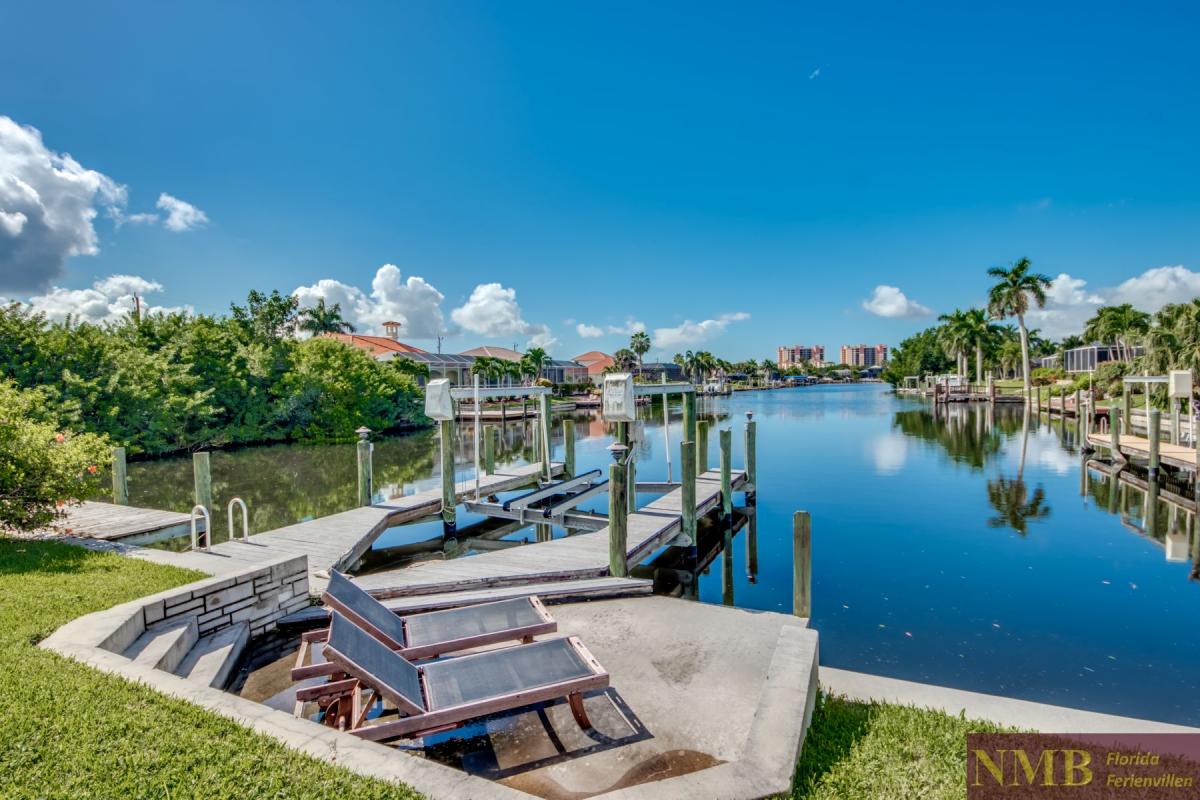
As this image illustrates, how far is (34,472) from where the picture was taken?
8.06 meters

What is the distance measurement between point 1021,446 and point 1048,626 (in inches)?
835

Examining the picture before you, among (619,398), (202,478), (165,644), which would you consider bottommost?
(165,644)

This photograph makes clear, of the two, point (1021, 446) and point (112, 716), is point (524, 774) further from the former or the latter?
point (1021, 446)

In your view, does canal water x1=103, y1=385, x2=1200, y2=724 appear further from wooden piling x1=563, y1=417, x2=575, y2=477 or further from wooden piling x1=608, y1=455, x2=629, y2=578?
wooden piling x1=608, y1=455, x2=629, y2=578

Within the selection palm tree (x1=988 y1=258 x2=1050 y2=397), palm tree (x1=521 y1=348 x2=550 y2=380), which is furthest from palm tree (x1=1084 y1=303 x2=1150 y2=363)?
palm tree (x1=521 y1=348 x2=550 y2=380)

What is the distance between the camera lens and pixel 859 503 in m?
15.7

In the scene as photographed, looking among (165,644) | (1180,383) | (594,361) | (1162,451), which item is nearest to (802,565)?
(165,644)

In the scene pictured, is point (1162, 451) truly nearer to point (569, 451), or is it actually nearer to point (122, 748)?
point (569, 451)

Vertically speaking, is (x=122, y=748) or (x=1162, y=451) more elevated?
(x=122, y=748)

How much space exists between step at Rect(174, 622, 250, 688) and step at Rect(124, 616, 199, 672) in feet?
0.26

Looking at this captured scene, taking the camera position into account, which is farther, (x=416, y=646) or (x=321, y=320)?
(x=321, y=320)

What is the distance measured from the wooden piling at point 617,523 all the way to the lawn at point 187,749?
3415 millimetres

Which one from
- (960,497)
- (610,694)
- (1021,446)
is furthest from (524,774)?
(1021,446)

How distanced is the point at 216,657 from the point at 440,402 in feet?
24.7
